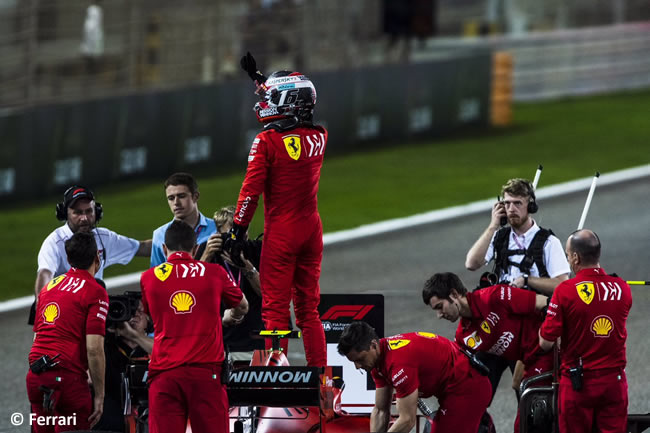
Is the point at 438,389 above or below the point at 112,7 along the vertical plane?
below

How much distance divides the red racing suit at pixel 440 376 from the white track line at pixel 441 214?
767 centimetres

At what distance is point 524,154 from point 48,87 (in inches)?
358

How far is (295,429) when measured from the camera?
8703mm

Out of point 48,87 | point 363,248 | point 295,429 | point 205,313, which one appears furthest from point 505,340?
point 48,87

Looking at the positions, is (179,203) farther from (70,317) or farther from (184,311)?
(184,311)

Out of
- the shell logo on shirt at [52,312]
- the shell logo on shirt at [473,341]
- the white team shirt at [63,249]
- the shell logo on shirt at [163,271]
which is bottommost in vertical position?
the shell logo on shirt at [473,341]

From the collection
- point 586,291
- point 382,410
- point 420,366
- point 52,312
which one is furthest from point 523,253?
point 52,312

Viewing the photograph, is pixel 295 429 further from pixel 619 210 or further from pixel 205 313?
pixel 619 210

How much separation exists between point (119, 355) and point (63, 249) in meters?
1.22

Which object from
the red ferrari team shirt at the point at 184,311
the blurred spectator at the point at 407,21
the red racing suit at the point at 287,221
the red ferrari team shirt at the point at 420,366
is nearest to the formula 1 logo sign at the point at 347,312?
the red racing suit at the point at 287,221

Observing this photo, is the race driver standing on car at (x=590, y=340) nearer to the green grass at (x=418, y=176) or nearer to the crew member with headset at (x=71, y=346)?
the crew member with headset at (x=71, y=346)

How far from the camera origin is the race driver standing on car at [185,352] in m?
7.99

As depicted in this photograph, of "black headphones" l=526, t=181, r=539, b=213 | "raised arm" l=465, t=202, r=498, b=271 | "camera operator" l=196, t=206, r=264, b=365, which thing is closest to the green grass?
"camera operator" l=196, t=206, r=264, b=365

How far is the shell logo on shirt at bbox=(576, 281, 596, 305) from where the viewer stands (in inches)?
330
